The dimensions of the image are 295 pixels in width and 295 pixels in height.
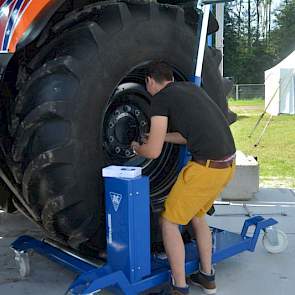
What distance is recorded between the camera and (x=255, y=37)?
168 ft

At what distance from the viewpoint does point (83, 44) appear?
121 inches

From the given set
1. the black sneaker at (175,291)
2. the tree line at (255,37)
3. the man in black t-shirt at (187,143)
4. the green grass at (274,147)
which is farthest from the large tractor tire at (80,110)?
the tree line at (255,37)

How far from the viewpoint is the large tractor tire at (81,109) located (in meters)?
2.95

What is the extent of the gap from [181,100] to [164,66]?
0.24 meters

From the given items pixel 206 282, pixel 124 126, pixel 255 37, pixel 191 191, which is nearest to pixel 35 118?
Answer: pixel 124 126

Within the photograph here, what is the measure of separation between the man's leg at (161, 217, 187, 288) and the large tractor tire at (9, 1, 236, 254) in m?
0.25

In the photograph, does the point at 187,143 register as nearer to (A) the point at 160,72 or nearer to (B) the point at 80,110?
(A) the point at 160,72

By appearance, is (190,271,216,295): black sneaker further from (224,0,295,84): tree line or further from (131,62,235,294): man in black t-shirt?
(224,0,295,84): tree line

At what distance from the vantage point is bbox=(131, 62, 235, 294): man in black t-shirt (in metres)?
3.21

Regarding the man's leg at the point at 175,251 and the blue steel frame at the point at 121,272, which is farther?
the man's leg at the point at 175,251

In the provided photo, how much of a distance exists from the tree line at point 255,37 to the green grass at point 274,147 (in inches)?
1060

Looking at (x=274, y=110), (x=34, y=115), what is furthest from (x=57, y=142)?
(x=274, y=110)

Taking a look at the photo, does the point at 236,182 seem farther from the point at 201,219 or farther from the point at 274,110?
the point at 274,110

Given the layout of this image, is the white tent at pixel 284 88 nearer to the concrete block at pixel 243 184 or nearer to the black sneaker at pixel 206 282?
the concrete block at pixel 243 184
